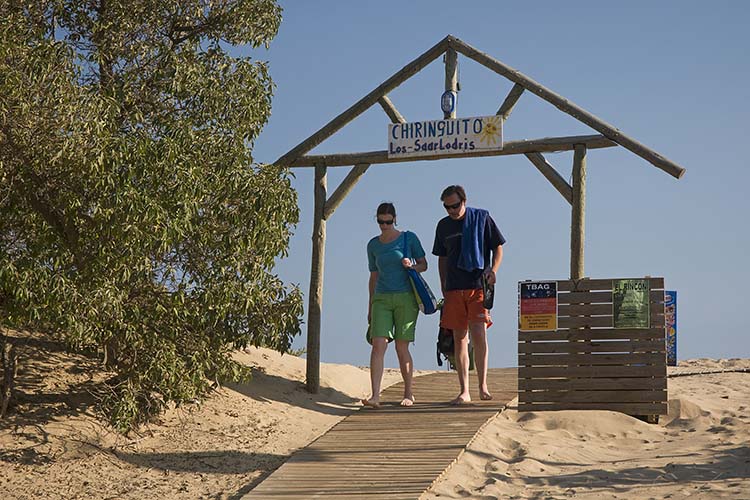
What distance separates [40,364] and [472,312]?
532 cm

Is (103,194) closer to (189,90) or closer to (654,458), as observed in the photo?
(189,90)

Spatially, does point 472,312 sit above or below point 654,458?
above

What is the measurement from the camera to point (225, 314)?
1013 centimetres

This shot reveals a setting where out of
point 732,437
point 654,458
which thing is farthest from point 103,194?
point 732,437

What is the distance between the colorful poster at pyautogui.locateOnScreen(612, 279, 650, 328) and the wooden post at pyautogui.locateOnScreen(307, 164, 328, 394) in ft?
12.6

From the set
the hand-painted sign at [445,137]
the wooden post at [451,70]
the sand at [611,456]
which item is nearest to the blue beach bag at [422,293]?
the sand at [611,456]

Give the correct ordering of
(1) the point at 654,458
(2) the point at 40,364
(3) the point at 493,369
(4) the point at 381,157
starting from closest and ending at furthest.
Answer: (1) the point at 654,458
(2) the point at 40,364
(4) the point at 381,157
(3) the point at 493,369

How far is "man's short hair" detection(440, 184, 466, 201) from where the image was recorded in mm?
9969

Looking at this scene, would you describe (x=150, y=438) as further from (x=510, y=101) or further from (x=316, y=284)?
(x=510, y=101)

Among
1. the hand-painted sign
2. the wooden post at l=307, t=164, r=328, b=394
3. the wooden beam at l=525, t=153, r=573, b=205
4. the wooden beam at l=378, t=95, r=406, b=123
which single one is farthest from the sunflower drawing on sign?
the wooden post at l=307, t=164, r=328, b=394

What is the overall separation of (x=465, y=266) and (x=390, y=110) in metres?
3.16

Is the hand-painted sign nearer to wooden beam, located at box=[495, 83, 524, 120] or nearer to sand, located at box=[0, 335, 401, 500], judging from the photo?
wooden beam, located at box=[495, 83, 524, 120]

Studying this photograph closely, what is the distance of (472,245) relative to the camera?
387 inches

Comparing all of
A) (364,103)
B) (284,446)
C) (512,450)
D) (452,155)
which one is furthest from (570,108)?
(284,446)
